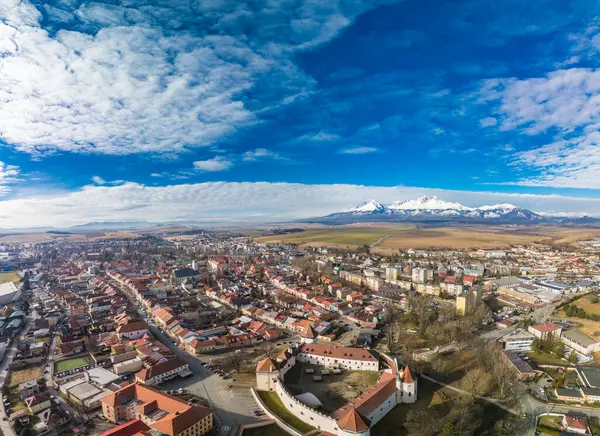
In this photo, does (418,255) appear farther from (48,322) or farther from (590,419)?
(48,322)

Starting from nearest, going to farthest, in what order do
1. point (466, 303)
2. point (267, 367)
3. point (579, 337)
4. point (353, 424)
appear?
point (353, 424)
point (267, 367)
point (579, 337)
point (466, 303)

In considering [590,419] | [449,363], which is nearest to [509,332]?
[449,363]

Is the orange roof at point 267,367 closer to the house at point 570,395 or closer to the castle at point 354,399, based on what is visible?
the castle at point 354,399

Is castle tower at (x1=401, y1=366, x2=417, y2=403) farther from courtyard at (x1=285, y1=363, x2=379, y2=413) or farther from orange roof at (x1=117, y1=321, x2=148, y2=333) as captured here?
orange roof at (x1=117, y1=321, x2=148, y2=333)

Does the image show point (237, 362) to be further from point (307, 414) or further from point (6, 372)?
point (6, 372)

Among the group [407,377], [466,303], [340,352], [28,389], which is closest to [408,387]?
[407,377]
